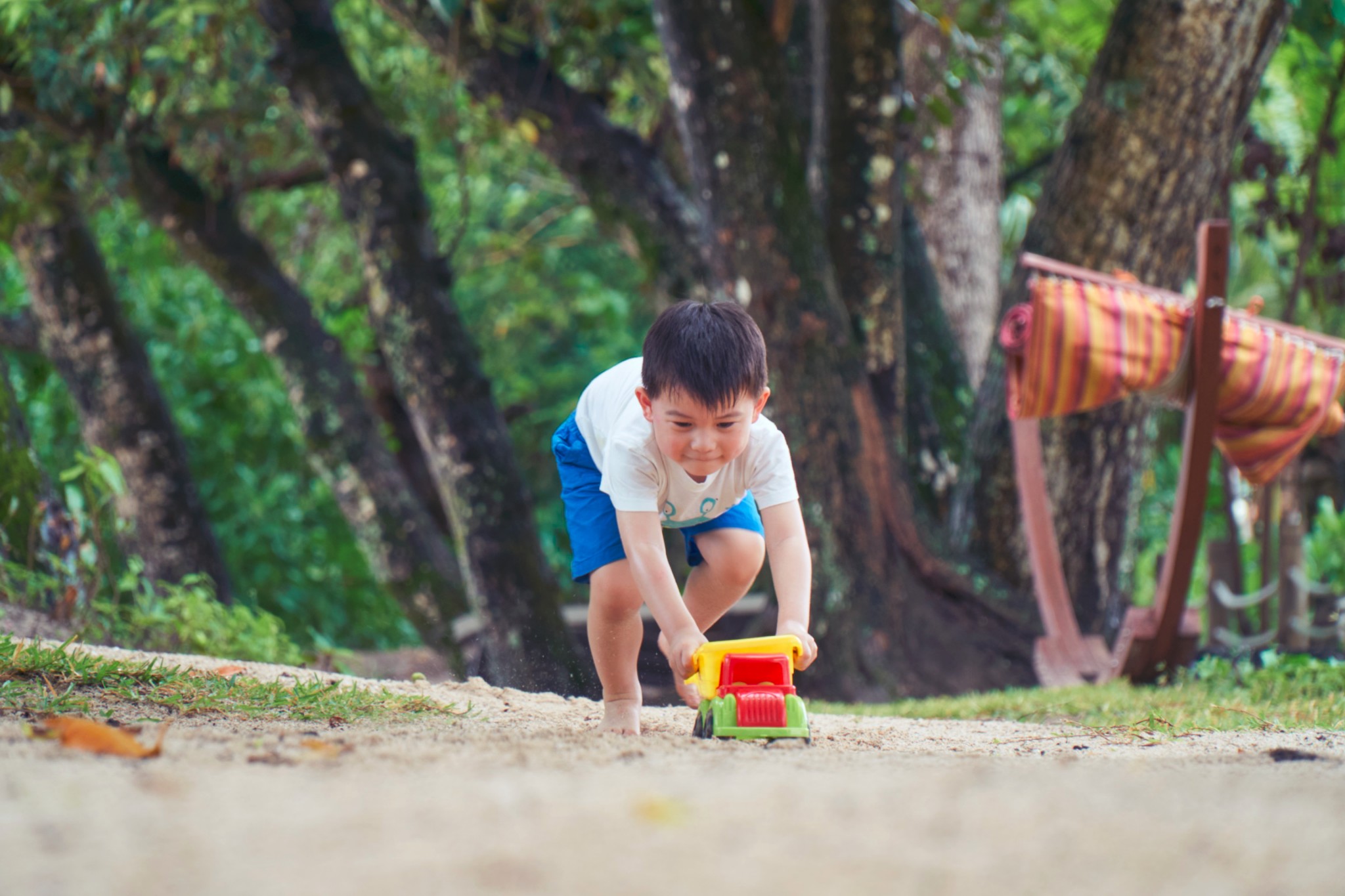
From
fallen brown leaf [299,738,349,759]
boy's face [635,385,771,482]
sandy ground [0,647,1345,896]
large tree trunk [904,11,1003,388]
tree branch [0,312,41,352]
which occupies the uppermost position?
large tree trunk [904,11,1003,388]

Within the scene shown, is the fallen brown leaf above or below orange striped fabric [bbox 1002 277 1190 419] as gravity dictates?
below

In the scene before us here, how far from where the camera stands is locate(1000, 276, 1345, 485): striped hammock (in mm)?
4438

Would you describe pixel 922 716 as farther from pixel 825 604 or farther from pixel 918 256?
pixel 918 256

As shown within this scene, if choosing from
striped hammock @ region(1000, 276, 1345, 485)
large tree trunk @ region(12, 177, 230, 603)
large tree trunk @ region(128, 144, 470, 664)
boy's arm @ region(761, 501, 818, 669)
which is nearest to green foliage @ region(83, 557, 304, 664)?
large tree trunk @ region(128, 144, 470, 664)

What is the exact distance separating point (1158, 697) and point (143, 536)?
19.0 ft

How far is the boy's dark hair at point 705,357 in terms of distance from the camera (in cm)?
259

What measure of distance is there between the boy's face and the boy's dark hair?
19mm

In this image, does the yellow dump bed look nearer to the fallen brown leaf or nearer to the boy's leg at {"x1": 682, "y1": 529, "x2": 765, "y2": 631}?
the boy's leg at {"x1": 682, "y1": 529, "x2": 765, "y2": 631}

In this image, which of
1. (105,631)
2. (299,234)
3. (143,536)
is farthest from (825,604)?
(299,234)

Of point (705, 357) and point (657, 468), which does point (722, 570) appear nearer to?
point (657, 468)

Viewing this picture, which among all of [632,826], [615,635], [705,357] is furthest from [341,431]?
[632,826]

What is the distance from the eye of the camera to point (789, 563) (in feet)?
9.26

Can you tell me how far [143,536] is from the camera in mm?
7234

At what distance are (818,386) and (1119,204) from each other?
5.27ft
